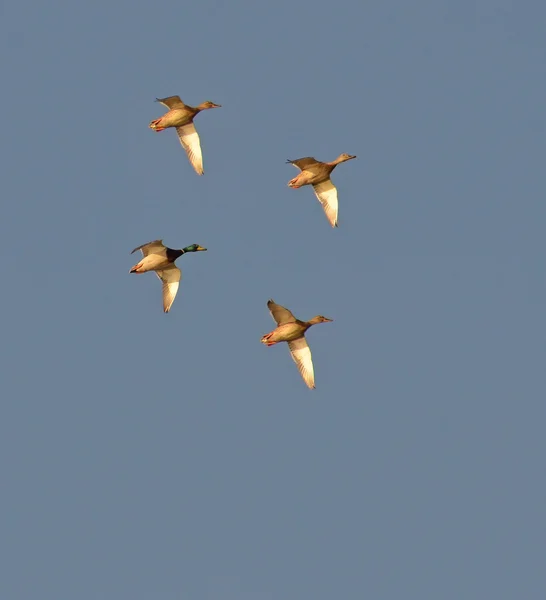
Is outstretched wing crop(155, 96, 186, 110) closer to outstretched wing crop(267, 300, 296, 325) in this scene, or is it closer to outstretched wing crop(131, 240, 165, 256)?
outstretched wing crop(131, 240, 165, 256)

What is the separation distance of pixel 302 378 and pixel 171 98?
1136 centimetres

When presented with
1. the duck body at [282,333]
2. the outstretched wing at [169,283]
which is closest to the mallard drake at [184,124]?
the outstretched wing at [169,283]

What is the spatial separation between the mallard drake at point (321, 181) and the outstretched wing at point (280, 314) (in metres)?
4.18

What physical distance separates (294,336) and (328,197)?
220 inches

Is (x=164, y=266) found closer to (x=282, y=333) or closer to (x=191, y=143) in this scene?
(x=191, y=143)

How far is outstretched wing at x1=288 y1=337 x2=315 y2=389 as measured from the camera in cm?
6631

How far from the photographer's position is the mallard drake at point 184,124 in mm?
68062

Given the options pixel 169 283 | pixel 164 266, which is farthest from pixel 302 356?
pixel 164 266

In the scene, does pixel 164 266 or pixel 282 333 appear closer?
pixel 282 333

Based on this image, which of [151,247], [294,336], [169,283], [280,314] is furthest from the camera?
[169,283]

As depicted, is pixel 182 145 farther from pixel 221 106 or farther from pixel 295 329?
pixel 295 329

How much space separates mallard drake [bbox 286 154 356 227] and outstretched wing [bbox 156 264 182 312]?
533 centimetres

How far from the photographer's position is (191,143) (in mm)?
68562

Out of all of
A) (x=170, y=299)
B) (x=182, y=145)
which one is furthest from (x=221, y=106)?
(x=170, y=299)
